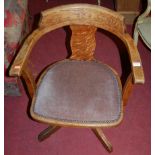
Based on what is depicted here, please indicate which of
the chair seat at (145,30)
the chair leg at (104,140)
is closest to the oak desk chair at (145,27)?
the chair seat at (145,30)

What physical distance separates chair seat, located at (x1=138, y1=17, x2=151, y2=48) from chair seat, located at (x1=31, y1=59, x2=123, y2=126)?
1.62 ft

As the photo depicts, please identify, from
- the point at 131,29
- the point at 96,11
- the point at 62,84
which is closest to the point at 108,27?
the point at 96,11

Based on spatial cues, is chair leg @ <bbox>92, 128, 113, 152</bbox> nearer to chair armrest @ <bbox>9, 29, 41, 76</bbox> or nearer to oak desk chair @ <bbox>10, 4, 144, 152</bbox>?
oak desk chair @ <bbox>10, 4, 144, 152</bbox>

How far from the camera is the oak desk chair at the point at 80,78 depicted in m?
1.45

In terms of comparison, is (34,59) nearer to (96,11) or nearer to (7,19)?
(7,19)

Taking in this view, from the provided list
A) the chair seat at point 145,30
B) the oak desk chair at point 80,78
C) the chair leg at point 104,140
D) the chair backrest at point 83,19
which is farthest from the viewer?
the chair seat at point 145,30

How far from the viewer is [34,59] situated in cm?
267

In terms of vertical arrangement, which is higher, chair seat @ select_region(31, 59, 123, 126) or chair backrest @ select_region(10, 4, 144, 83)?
chair backrest @ select_region(10, 4, 144, 83)

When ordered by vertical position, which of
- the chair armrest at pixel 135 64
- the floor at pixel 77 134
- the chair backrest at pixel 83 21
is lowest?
the floor at pixel 77 134

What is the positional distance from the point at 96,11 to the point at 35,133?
1.05 meters

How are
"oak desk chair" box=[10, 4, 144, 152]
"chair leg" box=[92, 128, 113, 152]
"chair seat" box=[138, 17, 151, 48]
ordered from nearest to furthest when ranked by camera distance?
"oak desk chair" box=[10, 4, 144, 152]
"chair leg" box=[92, 128, 113, 152]
"chair seat" box=[138, 17, 151, 48]

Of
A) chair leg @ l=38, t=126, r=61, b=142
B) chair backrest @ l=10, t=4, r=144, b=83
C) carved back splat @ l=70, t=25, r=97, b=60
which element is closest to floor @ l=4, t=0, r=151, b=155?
chair leg @ l=38, t=126, r=61, b=142

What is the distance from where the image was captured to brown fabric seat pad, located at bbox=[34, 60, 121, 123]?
147cm

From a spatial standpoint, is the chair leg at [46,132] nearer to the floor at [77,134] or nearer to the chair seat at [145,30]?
the floor at [77,134]
